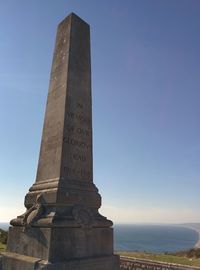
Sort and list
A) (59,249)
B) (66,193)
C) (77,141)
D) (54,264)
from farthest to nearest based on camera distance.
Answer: (77,141) < (66,193) < (59,249) < (54,264)

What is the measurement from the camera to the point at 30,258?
6125 mm

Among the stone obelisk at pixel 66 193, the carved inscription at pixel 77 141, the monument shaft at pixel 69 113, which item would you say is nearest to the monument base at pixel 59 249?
the stone obelisk at pixel 66 193

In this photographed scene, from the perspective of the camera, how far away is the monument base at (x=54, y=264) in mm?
5730

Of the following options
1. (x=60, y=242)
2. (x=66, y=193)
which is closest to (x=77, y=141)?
(x=66, y=193)

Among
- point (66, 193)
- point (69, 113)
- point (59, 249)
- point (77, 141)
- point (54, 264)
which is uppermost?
point (69, 113)

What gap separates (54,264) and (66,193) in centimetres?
146

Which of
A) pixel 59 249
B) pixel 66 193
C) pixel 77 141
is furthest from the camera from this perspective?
pixel 77 141

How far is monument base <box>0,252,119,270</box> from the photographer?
5730 millimetres

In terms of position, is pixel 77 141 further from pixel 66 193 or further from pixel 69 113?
pixel 66 193

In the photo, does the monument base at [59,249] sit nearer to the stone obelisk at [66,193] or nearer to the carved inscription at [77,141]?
the stone obelisk at [66,193]

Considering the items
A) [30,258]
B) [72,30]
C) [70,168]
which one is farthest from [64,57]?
[30,258]

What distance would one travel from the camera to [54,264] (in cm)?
567

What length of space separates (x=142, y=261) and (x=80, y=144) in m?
7.51

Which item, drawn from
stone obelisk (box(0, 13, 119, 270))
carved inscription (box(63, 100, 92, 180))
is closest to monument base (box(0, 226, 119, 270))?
stone obelisk (box(0, 13, 119, 270))
